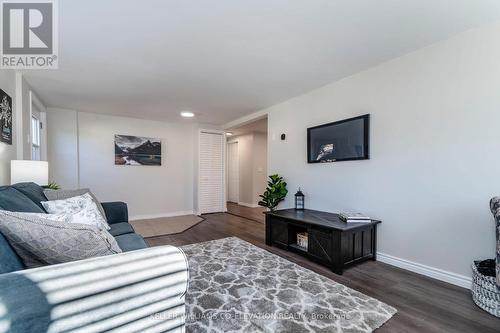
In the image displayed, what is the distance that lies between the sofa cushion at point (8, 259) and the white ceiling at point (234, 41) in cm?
167

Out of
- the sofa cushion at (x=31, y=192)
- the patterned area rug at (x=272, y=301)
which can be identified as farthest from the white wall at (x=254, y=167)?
the sofa cushion at (x=31, y=192)

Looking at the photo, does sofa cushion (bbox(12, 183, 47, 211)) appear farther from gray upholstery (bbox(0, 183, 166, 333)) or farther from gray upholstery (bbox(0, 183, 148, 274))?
gray upholstery (bbox(0, 183, 166, 333))

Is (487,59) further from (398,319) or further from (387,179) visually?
(398,319)

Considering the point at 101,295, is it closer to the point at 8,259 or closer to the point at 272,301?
the point at 8,259

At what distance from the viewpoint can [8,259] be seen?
3.00 feet

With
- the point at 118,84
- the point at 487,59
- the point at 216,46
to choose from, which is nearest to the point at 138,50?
the point at 216,46

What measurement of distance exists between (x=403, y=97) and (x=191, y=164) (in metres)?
4.73

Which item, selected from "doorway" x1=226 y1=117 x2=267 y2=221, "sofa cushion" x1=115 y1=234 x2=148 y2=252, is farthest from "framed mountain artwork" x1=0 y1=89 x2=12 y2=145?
"doorway" x1=226 y1=117 x2=267 y2=221

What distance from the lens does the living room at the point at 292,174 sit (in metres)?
1.00

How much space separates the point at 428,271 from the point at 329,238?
97cm

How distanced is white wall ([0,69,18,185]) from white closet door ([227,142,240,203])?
5664 millimetres

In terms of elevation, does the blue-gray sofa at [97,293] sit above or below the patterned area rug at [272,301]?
above

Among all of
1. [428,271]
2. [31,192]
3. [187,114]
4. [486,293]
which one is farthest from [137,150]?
[486,293]

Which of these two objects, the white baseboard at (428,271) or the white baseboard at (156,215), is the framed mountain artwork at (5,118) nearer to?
the white baseboard at (156,215)
